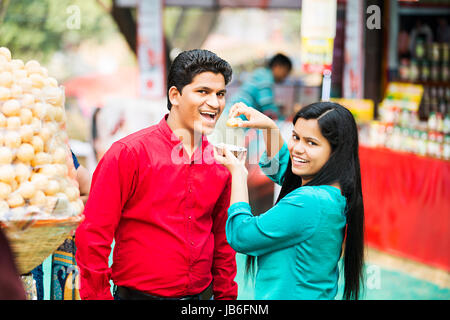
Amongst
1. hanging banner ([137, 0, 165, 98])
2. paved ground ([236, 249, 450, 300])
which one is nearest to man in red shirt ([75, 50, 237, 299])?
paved ground ([236, 249, 450, 300])

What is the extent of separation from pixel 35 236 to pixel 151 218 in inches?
19.2

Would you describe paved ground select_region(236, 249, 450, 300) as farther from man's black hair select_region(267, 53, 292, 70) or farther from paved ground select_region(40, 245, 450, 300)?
man's black hair select_region(267, 53, 292, 70)

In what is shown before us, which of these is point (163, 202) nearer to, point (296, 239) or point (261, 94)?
point (296, 239)

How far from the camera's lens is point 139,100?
7.11 meters

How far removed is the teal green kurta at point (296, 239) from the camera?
2.10 m

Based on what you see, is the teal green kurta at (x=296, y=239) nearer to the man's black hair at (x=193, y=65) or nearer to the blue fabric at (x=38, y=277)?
the man's black hair at (x=193, y=65)

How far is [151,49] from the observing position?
7.05m

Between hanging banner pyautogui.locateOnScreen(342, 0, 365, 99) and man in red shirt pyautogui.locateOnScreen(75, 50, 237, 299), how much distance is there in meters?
5.31

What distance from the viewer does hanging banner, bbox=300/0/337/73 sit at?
655 cm

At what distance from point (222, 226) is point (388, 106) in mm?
4858

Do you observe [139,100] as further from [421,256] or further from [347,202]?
[347,202]

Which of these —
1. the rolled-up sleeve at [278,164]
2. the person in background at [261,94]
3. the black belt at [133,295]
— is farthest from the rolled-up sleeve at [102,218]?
the person in background at [261,94]
